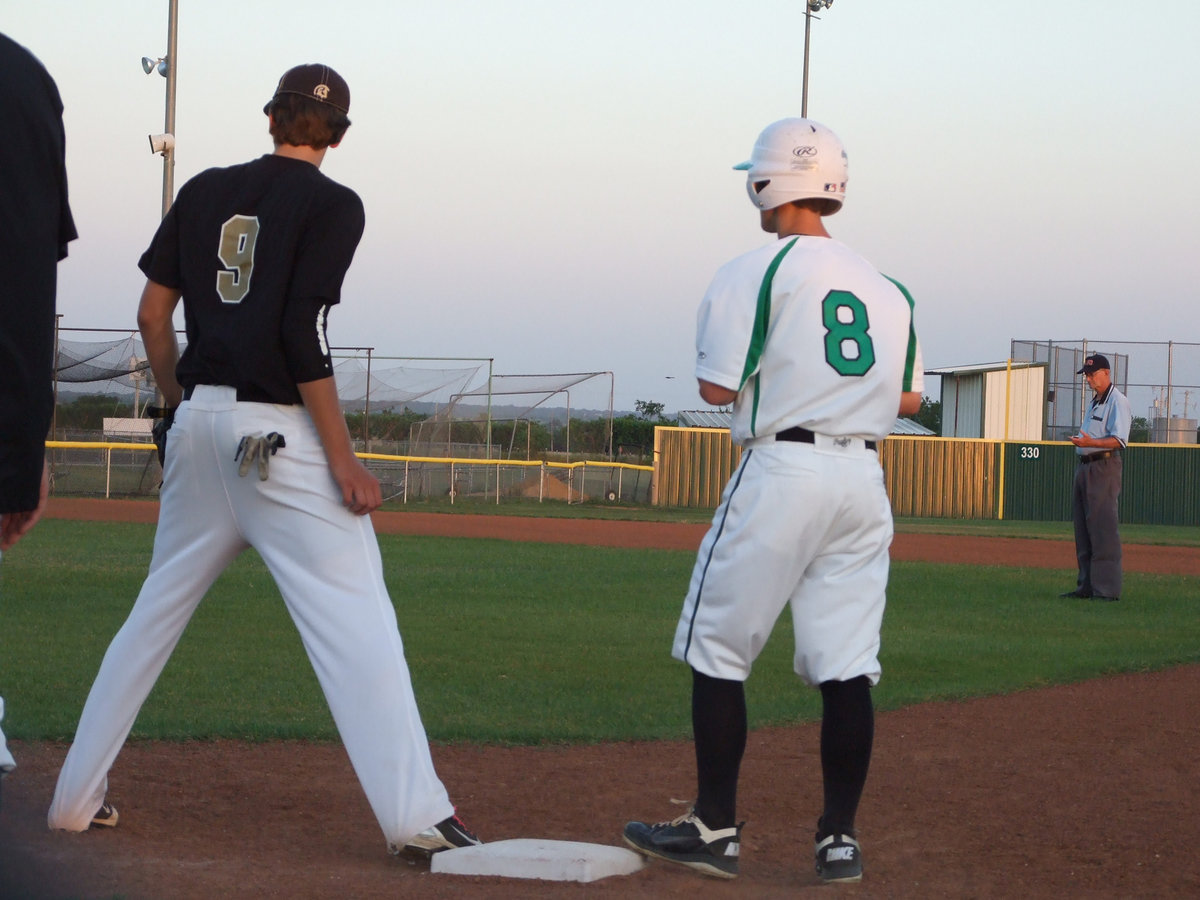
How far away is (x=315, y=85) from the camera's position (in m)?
3.46

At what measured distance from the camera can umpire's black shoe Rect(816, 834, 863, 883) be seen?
11.2 feet

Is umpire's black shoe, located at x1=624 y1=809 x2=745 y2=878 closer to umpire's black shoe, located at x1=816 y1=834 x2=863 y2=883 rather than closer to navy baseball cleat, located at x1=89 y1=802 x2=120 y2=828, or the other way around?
umpire's black shoe, located at x1=816 y1=834 x2=863 y2=883

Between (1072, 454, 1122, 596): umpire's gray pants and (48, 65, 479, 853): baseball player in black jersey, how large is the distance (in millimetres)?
8529

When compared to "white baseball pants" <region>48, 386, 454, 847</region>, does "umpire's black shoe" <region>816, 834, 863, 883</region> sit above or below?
below

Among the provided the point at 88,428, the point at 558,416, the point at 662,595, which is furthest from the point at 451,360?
the point at 662,595

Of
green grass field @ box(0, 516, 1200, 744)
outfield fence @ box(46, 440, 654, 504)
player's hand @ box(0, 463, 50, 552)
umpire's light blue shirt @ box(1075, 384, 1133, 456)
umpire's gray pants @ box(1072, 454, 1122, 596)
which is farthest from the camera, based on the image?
outfield fence @ box(46, 440, 654, 504)

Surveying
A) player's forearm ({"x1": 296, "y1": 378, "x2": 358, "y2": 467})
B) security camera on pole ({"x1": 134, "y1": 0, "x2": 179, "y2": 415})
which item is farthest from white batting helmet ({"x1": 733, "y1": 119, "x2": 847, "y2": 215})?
security camera on pole ({"x1": 134, "y1": 0, "x2": 179, "y2": 415})

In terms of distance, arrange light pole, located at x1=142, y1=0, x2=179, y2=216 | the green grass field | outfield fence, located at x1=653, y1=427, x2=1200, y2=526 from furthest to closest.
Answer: outfield fence, located at x1=653, y1=427, x2=1200, y2=526 < light pole, located at x1=142, y1=0, x2=179, y2=216 < the green grass field

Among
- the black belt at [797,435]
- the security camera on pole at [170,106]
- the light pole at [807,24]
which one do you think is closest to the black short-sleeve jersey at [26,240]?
the black belt at [797,435]

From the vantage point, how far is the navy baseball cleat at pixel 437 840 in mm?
3373

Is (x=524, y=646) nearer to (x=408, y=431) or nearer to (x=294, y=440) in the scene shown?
(x=294, y=440)

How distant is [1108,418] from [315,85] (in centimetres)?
863

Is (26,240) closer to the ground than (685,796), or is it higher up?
higher up

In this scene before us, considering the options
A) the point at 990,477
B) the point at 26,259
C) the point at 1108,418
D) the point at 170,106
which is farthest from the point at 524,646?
the point at 990,477
